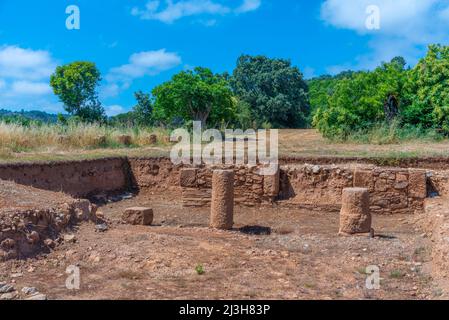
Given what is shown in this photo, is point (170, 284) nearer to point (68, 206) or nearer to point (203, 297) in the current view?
point (203, 297)

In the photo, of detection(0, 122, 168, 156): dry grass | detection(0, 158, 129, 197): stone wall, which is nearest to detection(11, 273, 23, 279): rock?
detection(0, 158, 129, 197): stone wall

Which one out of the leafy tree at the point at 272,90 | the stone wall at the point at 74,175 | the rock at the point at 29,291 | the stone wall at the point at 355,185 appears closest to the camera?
the rock at the point at 29,291

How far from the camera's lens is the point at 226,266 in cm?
731

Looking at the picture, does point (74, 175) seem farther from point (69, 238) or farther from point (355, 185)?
point (355, 185)

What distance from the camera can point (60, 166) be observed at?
14.7 meters

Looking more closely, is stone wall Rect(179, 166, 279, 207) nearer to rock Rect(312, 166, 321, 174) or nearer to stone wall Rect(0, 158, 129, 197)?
rock Rect(312, 166, 321, 174)

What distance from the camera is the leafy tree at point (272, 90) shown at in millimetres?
40031

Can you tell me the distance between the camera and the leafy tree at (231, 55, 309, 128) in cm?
4003

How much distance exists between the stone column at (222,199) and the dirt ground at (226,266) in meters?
0.77

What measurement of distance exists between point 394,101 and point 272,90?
17.6 metres

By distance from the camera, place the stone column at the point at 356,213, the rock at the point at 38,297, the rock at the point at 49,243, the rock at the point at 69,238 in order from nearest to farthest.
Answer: the rock at the point at 38,297 < the rock at the point at 49,243 < the rock at the point at 69,238 < the stone column at the point at 356,213

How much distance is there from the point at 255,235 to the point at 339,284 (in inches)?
164

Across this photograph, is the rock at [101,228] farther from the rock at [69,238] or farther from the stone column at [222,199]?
the stone column at [222,199]

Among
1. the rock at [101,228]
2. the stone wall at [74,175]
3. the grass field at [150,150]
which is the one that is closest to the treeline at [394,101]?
the grass field at [150,150]
